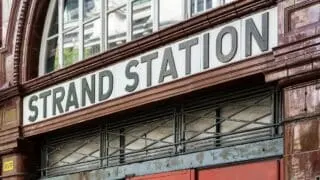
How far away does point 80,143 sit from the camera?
39.2 ft

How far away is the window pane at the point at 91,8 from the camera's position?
12.0 metres

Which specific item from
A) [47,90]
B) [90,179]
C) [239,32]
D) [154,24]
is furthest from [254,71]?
[47,90]

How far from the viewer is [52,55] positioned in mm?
12930

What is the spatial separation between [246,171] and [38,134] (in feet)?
14.8

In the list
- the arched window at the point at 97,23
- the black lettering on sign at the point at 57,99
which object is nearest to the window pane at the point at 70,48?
the arched window at the point at 97,23

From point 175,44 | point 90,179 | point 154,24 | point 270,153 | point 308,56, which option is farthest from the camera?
point 90,179

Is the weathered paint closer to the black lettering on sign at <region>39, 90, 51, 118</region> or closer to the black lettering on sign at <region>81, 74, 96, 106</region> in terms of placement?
the black lettering on sign at <region>81, 74, 96, 106</region>

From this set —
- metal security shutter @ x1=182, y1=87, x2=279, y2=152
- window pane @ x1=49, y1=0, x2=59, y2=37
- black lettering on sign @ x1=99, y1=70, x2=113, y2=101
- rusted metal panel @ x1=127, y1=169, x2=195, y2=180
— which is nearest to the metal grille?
metal security shutter @ x1=182, y1=87, x2=279, y2=152

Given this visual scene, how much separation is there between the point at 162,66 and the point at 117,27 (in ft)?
5.30

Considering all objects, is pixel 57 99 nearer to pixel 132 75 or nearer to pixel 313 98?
pixel 132 75

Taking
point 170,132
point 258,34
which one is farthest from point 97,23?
point 258,34

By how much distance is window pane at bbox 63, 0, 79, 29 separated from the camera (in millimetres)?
12430

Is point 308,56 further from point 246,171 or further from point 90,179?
point 90,179

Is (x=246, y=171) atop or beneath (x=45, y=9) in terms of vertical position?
beneath
